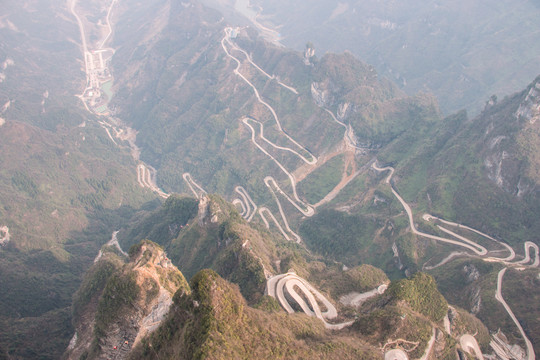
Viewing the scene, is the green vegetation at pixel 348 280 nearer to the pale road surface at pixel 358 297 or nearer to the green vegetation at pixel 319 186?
the pale road surface at pixel 358 297

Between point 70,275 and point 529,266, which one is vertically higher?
point 529,266

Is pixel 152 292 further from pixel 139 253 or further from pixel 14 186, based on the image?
pixel 14 186

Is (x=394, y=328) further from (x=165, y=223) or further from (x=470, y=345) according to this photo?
(x=165, y=223)

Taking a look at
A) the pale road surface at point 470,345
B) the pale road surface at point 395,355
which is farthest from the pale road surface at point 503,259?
the pale road surface at point 395,355

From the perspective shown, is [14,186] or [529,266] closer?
[529,266]

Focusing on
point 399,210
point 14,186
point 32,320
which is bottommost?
point 14,186

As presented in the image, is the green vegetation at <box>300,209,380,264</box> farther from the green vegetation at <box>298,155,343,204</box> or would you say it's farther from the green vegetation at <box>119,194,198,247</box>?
the green vegetation at <box>119,194,198,247</box>

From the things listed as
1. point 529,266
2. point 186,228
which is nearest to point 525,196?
point 529,266
